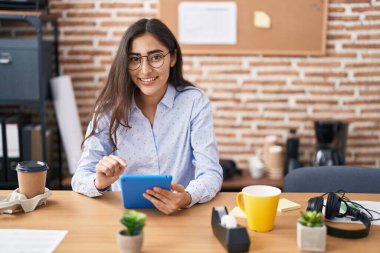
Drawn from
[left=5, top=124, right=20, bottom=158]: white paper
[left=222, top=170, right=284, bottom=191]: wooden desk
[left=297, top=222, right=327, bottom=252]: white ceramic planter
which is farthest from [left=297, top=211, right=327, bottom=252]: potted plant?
[left=5, top=124, right=20, bottom=158]: white paper

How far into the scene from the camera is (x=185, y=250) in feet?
3.92

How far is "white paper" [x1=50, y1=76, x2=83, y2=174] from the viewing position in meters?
3.03

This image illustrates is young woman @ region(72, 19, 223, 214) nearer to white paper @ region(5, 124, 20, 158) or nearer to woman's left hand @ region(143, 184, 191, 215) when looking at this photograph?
woman's left hand @ region(143, 184, 191, 215)

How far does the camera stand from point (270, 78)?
3.17 metres

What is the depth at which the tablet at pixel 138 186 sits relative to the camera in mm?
1379

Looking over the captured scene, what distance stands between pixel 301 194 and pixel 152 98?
0.73 m

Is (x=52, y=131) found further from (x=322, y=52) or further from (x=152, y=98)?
(x=322, y=52)

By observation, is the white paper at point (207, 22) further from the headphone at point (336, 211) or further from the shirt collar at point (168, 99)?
the headphone at point (336, 211)

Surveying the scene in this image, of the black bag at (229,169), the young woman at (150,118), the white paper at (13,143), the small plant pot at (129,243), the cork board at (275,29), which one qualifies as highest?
the cork board at (275,29)

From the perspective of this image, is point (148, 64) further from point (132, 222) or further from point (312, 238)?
point (312, 238)

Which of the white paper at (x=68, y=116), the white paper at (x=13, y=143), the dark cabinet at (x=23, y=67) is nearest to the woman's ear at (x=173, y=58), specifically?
the dark cabinet at (x=23, y=67)

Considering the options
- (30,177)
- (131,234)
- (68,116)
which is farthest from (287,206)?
(68,116)

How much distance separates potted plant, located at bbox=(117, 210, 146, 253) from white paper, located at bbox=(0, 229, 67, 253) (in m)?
0.19

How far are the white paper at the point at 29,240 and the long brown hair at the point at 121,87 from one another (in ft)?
1.85
